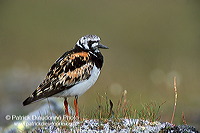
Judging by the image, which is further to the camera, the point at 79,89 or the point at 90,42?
the point at 90,42

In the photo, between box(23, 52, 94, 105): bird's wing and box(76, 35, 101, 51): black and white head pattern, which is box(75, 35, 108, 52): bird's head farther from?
box(23, 52, 94, 105): bird's wing

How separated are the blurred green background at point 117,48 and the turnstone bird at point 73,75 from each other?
1263 millimetres

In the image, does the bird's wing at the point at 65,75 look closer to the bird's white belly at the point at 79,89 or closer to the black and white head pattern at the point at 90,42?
the bird's white belly at the point at 79,89

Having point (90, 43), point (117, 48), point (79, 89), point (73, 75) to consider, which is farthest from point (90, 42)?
point (117, 48)

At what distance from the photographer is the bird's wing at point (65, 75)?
9094 mm

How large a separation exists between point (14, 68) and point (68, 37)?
7467mm

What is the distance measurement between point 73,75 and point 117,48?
13.7 metres

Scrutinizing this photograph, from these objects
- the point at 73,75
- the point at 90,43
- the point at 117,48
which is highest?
the point at 117,48

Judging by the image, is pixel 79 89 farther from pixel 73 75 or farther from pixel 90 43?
pixel 90 43

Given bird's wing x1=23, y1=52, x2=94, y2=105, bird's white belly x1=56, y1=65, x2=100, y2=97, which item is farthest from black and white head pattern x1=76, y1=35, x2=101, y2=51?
bird's white belly x1=56, y1=65, x2=100, y2=97

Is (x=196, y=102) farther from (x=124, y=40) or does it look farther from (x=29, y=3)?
(x=29, y=3)

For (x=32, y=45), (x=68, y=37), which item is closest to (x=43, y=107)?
(x=32, y=45)

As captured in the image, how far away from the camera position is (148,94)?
1711cm

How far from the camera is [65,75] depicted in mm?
9258
